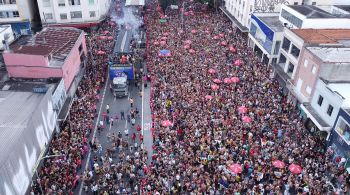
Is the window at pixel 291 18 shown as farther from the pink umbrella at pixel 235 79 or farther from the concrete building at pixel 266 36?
the pink umbrella at pixel 235 79

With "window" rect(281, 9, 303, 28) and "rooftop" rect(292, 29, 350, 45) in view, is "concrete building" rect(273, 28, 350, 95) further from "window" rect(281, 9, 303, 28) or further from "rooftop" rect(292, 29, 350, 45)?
"window" rect(281, 9, 303, 28)

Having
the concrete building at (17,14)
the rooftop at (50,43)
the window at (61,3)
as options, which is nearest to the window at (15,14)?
the concrete building at (17,14)

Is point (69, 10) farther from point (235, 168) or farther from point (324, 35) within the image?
point (235, 168)

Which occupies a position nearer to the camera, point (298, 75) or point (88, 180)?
point (88, 180)

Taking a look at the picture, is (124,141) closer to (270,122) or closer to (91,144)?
(91,144)

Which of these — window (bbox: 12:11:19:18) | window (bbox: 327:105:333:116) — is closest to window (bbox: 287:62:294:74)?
window (bbox: 327:105:333:116)

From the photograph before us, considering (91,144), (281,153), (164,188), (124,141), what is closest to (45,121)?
(91,144)

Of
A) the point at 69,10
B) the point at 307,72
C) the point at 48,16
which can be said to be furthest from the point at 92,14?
the point at 307,72
